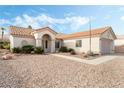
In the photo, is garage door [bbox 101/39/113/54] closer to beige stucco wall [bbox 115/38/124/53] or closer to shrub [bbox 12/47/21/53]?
beige stucco wall [bbox 115/38/124/53]

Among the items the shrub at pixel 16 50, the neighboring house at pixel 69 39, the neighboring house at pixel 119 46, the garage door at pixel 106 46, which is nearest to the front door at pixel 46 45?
the neighboring house at pixel 69 39

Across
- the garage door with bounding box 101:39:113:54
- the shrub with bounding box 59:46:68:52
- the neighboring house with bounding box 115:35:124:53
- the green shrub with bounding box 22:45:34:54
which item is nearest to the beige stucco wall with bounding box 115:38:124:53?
the neighboring house with bounding box 115:35:124:53

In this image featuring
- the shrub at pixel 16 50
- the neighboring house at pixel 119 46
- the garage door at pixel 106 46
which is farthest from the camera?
the neighboring house at pixel 119 46

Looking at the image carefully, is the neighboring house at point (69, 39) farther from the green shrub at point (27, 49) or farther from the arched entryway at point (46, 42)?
the green shrub at point (27, 49)

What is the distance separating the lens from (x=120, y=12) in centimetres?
1048

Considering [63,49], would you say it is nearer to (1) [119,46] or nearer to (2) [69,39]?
(2) [69,39]

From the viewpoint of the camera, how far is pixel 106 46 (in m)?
17.2

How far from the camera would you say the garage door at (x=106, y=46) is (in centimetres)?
1617

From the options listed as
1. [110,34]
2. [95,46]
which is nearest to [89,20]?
[95,46]

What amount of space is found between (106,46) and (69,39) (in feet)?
18.1
